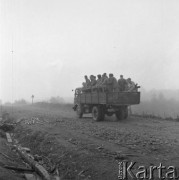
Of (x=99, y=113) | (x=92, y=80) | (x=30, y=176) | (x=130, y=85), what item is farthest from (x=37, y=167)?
(x=92, y=80)

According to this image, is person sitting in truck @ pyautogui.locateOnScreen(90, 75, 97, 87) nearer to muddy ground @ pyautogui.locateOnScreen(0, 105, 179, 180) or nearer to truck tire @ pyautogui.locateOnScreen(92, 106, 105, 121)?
truck tire @ pyautogui.locateOnScreen(92, 106, 105, 121)

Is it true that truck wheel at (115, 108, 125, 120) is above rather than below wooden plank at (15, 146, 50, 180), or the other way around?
above

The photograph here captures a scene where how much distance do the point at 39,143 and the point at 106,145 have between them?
375cm

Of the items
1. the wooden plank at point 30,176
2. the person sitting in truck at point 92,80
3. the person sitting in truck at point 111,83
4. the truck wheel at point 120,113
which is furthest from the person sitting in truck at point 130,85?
the wooden plank at point 30,176

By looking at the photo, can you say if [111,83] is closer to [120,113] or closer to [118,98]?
[118,98]

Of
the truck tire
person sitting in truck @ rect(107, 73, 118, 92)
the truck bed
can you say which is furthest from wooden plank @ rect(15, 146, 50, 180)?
the truck tire

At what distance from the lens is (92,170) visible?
26.3ft

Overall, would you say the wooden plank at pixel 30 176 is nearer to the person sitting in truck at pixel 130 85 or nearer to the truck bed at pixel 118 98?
the truck bed at pixel 118 98

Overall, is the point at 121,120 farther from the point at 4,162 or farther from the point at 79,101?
the point at 4,162

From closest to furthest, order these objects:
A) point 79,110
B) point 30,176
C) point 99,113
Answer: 1. point 30,176
2. point 99,113
3. point 79,110

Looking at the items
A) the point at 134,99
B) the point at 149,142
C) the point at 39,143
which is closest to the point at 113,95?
the point at 134,99

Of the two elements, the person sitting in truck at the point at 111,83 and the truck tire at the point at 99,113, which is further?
the truck tire at the point at 99,113

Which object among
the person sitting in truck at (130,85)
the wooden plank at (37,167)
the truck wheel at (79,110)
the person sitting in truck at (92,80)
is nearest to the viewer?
the wooden plank at (37,167)

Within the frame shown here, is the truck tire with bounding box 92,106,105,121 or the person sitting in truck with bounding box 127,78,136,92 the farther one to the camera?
the truck tire with bounding box 92,106,105,121
